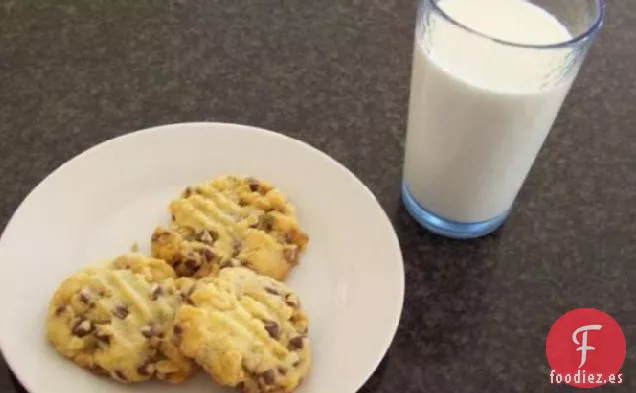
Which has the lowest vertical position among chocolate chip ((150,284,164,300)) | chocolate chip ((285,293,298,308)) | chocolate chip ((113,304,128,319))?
chocolate chip ((285,293,298,308))

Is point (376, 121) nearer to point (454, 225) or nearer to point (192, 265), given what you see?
point (454, 225)

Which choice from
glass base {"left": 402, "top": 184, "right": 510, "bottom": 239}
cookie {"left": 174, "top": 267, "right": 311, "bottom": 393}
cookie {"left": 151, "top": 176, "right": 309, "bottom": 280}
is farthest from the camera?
glass base {"left": 402, "top": 184, "right": 510, "bottom": 239}

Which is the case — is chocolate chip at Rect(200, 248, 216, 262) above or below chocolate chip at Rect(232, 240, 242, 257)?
above

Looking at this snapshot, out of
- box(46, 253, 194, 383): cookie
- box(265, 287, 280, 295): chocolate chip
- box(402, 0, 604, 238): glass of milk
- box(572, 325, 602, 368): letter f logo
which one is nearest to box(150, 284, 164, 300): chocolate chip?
box(46, 253, 194, 383): cookie

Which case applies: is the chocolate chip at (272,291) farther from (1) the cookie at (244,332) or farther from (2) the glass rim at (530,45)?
(2) the glass rim at (530,45)

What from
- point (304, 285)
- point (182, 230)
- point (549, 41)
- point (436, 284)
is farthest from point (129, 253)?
point (549, 41)

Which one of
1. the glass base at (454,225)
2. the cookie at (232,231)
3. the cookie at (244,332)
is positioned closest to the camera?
the cookie at (244,332)

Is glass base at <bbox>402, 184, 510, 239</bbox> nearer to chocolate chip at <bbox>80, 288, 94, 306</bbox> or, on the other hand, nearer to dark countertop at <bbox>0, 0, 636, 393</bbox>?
dark countertop at <bbox>0, 0, 636, 393</bbox>

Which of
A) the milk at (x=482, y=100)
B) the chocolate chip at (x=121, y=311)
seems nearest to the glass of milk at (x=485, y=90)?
the milk at (x=482, y=100)
